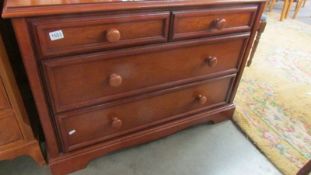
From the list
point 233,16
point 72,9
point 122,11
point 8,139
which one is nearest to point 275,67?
point 233,16

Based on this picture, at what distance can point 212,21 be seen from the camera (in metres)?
1.02

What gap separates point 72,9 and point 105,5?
108mm

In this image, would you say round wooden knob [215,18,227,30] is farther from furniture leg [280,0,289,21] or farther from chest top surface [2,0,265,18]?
furniture leg [280,0,289,21]

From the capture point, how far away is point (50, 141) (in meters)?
0.99

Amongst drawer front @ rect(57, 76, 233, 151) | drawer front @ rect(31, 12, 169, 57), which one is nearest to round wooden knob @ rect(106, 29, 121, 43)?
drawer front @ rect(31, 12, 169, 57)

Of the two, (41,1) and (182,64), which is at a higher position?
(41,1)

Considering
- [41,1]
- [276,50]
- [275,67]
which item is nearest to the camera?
[41,1]

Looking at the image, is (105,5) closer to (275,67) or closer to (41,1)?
(41,1)

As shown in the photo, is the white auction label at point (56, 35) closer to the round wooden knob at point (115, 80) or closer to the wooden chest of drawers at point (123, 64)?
the wooden chest of drawers at point (123, 64)

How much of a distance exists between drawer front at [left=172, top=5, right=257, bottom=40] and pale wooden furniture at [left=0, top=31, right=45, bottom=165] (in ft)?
2.14

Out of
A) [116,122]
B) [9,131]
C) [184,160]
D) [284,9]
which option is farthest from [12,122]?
[284,9]

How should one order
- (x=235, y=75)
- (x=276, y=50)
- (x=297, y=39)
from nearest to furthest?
(x=235, y=75) < (x=276, y=50) < (x=297, y=39)

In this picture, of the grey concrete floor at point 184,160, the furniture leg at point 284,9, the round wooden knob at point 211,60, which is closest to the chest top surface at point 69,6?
the round wooden knob at point 211,60

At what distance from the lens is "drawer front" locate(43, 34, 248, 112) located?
86 centimetres
